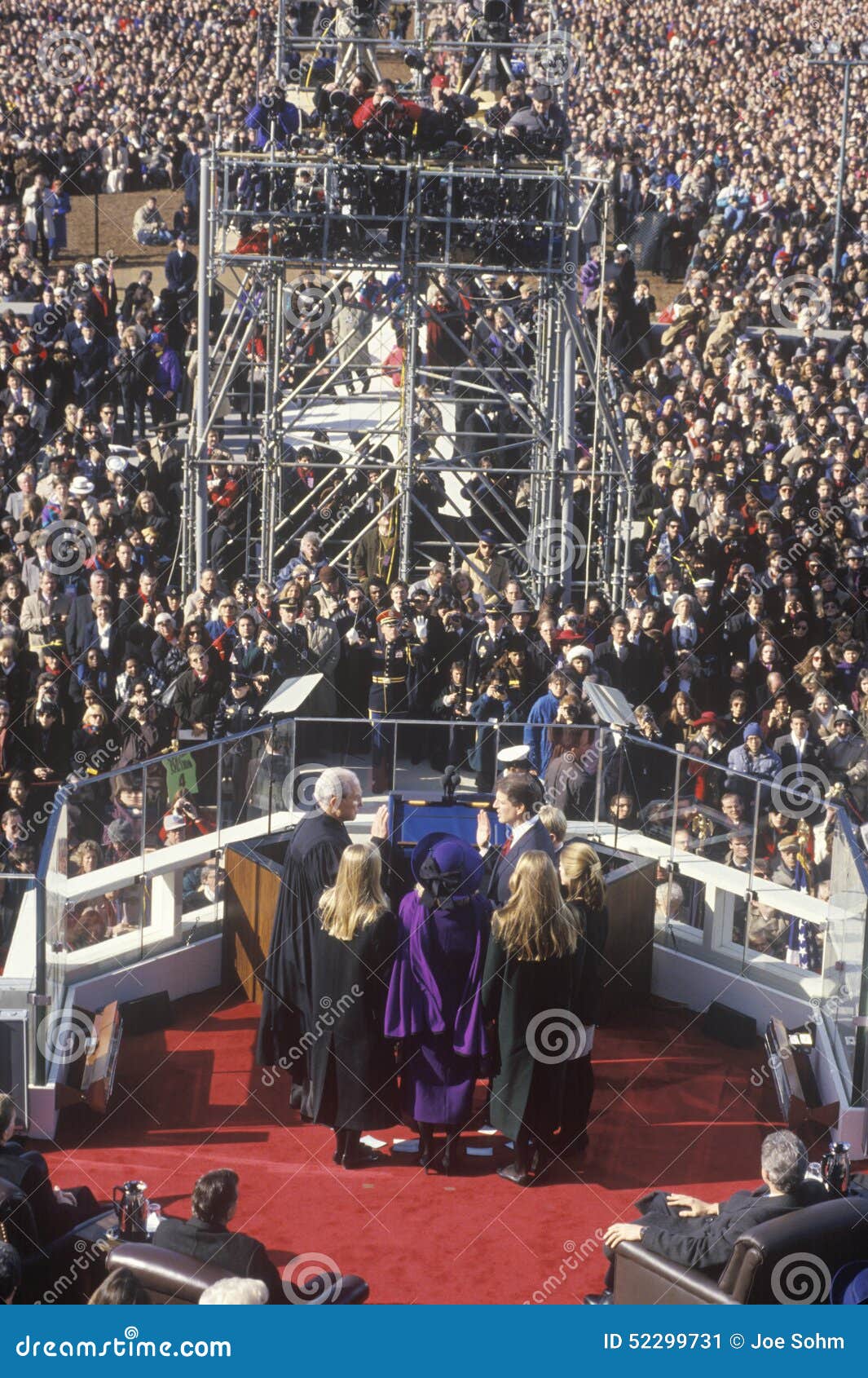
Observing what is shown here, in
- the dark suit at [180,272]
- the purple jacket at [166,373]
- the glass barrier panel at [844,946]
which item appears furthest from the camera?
the dark suit at [180,272]

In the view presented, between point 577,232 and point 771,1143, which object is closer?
point 771,1143

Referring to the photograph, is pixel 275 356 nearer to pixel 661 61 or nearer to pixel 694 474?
pixel 694 474

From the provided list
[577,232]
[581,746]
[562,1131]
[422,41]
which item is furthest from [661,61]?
[562,1131]

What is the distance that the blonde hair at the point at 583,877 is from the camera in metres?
8.21

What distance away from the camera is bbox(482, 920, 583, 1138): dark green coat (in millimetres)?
7777

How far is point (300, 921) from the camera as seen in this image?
8297mm

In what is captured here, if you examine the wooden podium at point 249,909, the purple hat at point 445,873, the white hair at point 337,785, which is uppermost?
the white hair at point 337,785

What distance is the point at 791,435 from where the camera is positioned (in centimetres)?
1820

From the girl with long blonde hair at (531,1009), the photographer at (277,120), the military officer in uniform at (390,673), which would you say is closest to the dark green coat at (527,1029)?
the girl with long blonde hair at (531,1009)

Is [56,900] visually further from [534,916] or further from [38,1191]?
[534,916]

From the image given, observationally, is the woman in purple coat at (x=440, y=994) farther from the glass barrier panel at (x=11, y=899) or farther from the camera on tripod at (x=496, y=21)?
the camera on tripod at (x=496, y=21)

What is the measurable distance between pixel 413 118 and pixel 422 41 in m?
3.48

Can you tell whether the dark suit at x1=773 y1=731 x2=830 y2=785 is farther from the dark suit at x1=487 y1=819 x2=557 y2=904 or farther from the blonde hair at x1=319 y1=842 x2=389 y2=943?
the blonde hair at x1=319 y1=842 x2=389 y2=943

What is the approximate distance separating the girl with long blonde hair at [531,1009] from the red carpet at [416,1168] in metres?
0.27
